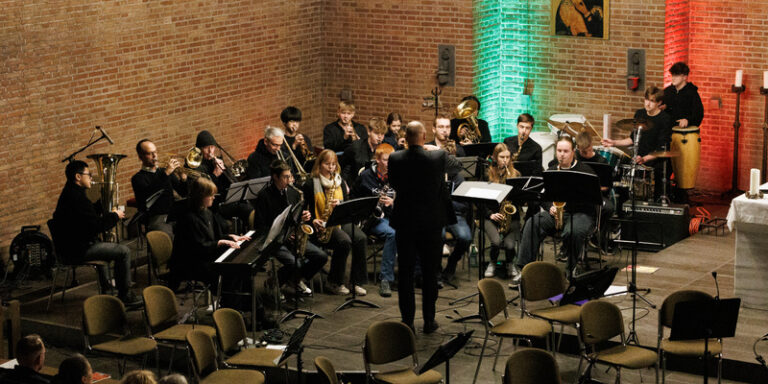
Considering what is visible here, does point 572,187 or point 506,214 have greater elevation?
point 572,187

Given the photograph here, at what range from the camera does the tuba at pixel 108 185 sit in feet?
36.2

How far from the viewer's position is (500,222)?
1170 cm

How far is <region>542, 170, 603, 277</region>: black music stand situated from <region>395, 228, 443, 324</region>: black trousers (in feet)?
4.52

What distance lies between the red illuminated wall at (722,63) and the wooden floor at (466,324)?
2.94 meters

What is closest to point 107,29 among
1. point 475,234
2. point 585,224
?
point 475,234

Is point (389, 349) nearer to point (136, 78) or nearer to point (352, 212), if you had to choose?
point (352, 212)

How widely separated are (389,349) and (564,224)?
395cm

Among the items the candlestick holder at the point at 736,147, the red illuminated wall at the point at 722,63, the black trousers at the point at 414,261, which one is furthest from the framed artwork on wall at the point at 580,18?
the black trousers at the point at 414,261

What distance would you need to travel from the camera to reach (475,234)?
1302 centimetres

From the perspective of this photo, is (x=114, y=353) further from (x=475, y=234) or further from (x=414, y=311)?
(x=475, y=234)

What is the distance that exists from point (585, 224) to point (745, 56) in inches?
190

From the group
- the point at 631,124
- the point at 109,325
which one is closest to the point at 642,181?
the point at 631,124

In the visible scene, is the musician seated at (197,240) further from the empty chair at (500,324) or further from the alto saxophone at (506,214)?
the alto saxophone at (506,214)

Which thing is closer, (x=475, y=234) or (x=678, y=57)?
(x=475, y=234)
